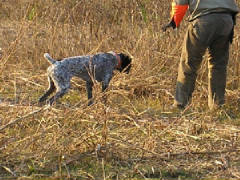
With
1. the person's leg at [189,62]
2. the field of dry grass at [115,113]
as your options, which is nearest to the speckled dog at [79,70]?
the field of dry grass at [115,113]

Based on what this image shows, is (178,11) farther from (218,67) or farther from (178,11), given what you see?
(218,67)

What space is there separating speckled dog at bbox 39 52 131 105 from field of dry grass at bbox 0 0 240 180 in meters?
0.20

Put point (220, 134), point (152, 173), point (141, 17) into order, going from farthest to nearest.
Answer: point (141, 17) < point (220, 134) < point (152, 173)

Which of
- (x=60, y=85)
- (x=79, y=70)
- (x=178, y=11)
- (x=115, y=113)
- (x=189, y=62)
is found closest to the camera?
(x=115, y=113)

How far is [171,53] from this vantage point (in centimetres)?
688

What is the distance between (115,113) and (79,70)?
1.74 m

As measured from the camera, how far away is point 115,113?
4723 millimetres

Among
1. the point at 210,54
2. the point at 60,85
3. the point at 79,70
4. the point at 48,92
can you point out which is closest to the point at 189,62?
the point at 210,54

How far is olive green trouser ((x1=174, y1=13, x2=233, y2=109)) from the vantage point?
18.1 feet

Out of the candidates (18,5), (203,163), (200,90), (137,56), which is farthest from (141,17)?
(203,163)

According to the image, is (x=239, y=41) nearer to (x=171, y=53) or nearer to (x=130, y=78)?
(x=171, y=53)

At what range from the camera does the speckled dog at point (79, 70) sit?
6.08 m

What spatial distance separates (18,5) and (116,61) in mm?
4093

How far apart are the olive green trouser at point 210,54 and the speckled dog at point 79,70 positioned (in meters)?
0.81
